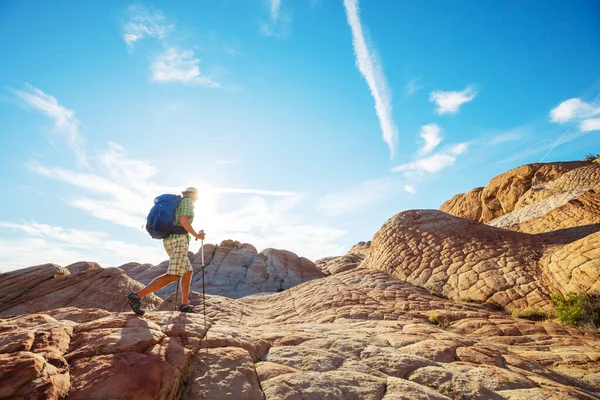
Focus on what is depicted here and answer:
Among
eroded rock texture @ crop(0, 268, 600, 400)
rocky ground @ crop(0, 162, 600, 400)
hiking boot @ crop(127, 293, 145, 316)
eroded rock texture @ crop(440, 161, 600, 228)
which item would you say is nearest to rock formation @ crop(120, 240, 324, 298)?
rocky ground @ crop(0, 162, 600, 400)

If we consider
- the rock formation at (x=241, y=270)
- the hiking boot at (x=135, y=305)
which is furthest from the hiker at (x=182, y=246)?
the rock formation at (x=241, y=270)

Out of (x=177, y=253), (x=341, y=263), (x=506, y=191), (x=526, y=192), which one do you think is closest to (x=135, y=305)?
(x=177, y=253)

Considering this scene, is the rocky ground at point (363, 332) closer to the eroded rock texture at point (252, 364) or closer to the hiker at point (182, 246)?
the eroded rock texture at point (252, 364)

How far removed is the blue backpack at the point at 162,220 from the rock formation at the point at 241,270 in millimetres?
16846

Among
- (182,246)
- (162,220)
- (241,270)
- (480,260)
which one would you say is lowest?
(480,260)

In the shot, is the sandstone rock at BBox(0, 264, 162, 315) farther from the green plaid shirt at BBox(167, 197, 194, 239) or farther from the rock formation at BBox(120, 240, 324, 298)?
the green plaid shirt at BBox(167, 197, 194, 239)

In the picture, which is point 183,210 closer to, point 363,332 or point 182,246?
point 182,246

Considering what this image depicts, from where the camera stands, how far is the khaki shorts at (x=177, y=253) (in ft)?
20.1

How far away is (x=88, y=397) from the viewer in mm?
2600

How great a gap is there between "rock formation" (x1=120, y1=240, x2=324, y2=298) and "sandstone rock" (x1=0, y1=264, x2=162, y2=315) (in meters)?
6.57

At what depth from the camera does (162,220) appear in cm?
617

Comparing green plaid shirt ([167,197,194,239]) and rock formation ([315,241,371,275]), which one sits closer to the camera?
green plaid shirt ([167,197,194,239])

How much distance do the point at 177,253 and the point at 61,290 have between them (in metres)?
12.3

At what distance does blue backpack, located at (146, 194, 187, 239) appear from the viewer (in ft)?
20.2
